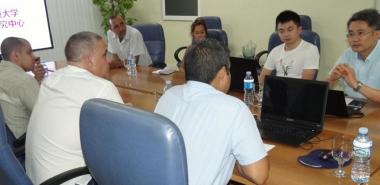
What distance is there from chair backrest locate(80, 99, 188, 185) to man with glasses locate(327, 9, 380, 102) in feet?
5.30

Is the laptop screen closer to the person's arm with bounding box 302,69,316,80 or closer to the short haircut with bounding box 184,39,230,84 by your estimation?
the short haircut with bounding box 184,39,230,84

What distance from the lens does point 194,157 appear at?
1.26 metres

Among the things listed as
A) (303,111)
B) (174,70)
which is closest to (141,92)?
(174,70)

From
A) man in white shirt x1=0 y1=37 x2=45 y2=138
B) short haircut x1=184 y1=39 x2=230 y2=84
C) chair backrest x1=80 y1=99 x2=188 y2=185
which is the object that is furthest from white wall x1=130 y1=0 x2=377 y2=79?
chair backrest x1=80 y1=99 x2=188 y2=185

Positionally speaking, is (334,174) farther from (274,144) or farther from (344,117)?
(344,117)

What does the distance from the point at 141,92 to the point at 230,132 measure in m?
1.75

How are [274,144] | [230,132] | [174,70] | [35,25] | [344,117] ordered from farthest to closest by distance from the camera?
[35,25] → [174,70] → [344,117] → [274,144] → [230,132]

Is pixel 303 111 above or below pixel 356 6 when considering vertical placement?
below

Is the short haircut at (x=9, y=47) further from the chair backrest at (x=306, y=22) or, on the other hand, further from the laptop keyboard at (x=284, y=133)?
the chair backrest at (x=306, y=22)

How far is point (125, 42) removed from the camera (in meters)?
4.33

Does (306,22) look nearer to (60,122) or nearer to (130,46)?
(130,46)

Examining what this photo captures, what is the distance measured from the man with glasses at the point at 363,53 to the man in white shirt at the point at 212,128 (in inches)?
46.7

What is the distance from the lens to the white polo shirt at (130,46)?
14.0ft

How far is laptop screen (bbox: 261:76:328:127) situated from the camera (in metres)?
1.78
